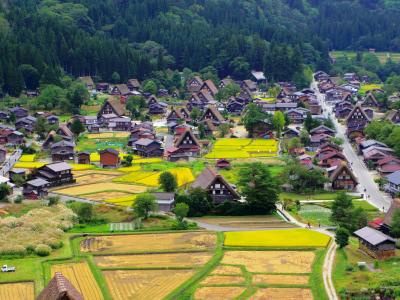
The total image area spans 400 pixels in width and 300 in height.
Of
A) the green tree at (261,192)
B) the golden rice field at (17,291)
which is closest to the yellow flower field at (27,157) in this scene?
the green tree at (261,192)

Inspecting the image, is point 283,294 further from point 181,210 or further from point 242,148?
point 242,148

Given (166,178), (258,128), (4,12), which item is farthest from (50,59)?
(166,178)

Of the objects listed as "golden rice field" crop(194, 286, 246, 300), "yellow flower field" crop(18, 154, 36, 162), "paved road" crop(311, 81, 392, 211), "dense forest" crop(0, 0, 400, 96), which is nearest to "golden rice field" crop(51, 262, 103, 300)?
"golden rice field" crop(194, 286, 246, 300)

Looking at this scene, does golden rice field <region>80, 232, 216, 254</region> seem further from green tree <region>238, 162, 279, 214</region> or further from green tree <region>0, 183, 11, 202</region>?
green tree <region>0, 183, 11, 202</region>

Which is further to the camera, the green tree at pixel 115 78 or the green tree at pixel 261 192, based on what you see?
the green tree at pixel 115 78

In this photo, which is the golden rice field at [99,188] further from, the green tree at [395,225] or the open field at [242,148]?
the green tree at [395,225]
